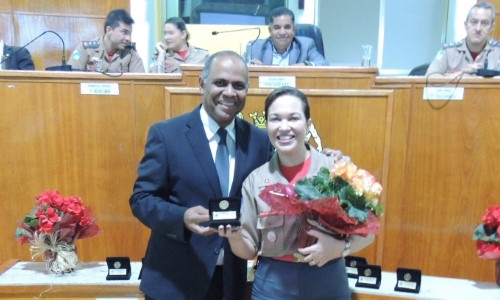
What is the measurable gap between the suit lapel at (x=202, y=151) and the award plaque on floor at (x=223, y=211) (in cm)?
21

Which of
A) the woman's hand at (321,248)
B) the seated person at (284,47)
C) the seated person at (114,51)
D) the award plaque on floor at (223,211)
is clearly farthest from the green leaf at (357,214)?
the seated person at (114,51)

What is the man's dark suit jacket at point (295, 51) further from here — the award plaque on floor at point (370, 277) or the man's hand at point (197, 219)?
the man's hand at point (197, 219)

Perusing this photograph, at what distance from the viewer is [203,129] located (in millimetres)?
1460

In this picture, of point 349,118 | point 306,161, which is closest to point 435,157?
point 349,118

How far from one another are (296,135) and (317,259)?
345mm

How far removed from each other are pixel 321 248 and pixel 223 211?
28 centimetres

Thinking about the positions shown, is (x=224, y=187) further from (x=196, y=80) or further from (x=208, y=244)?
(x=196, y=80)

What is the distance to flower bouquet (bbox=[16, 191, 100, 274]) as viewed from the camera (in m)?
1.87

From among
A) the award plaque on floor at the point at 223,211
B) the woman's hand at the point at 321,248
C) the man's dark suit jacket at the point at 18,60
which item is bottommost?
the woman's hand at the point at 321,248

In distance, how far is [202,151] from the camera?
4.69ft

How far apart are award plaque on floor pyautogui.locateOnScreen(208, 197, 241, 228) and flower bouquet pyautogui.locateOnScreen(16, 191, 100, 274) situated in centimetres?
91

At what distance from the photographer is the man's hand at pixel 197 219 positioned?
4.13 ft

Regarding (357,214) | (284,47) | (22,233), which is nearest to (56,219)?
(22,233)

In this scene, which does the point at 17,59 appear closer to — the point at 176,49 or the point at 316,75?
the point at 176,49
